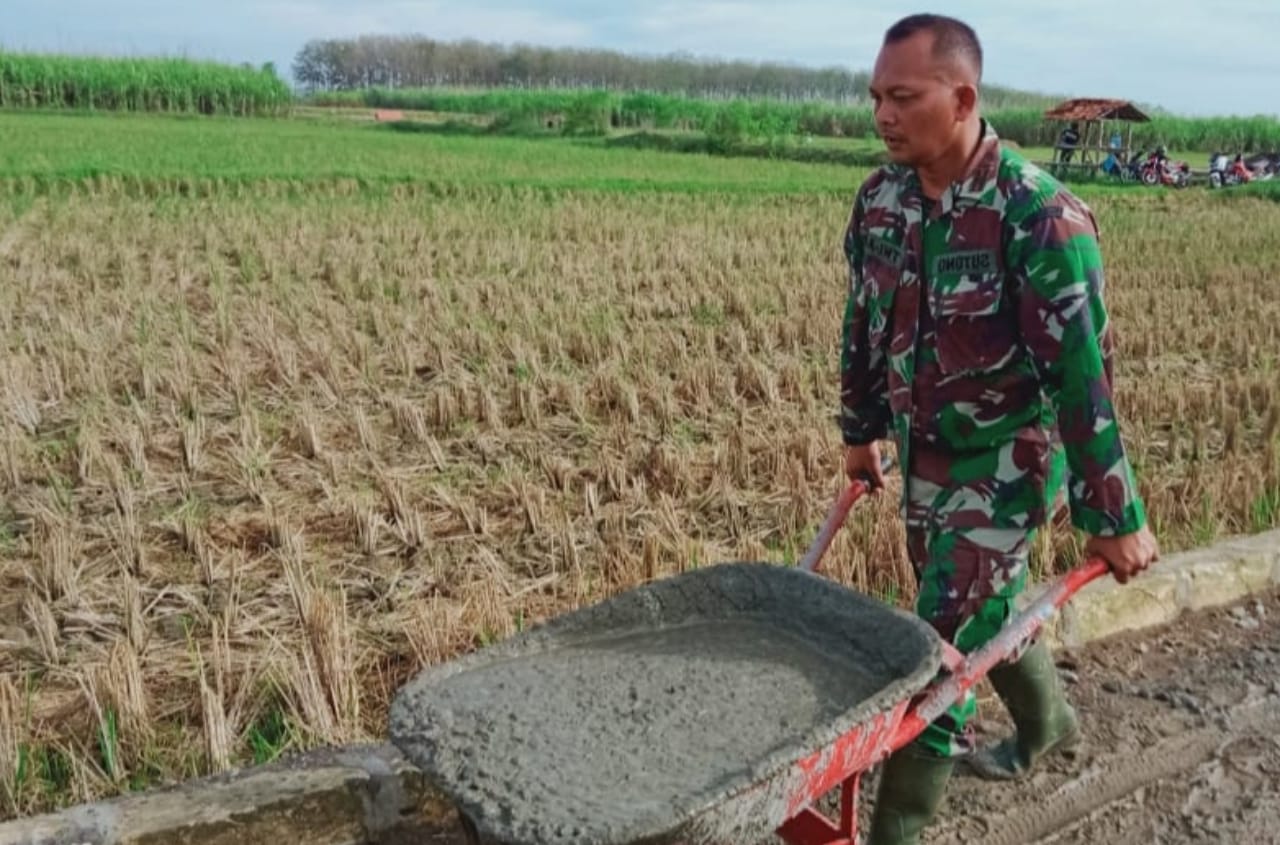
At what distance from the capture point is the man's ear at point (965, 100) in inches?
84.7

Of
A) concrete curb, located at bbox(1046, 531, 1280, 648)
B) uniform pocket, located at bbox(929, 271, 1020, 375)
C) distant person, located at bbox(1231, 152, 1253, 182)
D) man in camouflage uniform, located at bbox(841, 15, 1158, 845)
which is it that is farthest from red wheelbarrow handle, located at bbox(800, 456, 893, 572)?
distant person, located at bbox(1231, 152, 1253, 182)

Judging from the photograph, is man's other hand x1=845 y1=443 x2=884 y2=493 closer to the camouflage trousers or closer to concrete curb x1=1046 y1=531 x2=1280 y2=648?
the camouflage trousers

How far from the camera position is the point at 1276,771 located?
295cm

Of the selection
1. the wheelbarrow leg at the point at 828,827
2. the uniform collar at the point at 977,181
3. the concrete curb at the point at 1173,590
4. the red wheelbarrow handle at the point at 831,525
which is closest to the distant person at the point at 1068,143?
the concrete curb at the point at 1173,590

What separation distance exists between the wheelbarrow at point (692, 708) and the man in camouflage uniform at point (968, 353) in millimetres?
182

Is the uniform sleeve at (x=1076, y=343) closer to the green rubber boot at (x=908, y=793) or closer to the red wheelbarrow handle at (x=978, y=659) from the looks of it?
the red wheelbarrow handle at (x=978, y=659)

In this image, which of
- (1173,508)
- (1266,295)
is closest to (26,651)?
(1173,508)

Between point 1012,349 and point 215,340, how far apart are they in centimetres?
548

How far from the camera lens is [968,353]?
2.30m

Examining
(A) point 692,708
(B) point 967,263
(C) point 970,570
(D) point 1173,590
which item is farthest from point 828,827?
(D) point 1173,590

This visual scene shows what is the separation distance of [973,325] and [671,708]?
913mm

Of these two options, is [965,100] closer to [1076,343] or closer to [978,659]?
[1076,343]

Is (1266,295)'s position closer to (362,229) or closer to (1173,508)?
(1173,508)

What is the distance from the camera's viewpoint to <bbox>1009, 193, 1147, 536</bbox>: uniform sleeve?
2.16m
